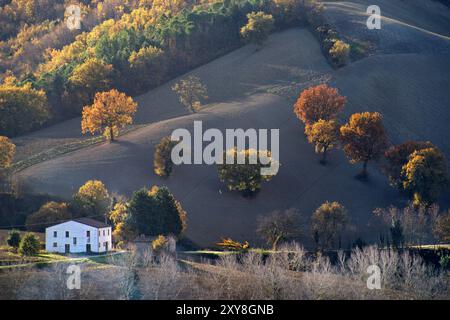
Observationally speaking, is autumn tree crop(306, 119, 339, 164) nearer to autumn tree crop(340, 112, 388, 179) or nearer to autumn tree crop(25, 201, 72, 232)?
autumn tree crop(340, 112, 388, 179)

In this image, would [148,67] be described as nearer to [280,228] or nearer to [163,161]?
[163,161]

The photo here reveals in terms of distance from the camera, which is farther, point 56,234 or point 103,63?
point 103,63

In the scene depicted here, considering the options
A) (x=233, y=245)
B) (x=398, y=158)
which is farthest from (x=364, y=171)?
(x=233, y=245)

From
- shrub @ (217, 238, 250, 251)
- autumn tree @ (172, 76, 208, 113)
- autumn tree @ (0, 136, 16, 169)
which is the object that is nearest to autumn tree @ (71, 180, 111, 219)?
shrub @ (217, 238, 250, 251)

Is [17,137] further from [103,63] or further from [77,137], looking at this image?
[103,63]

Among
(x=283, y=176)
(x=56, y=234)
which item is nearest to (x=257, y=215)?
(x=283, y=176)
